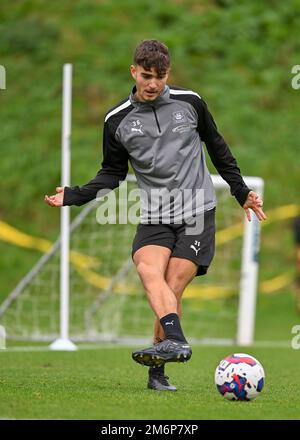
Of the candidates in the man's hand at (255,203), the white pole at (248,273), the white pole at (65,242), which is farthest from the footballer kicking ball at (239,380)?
the white pole at (248,273)

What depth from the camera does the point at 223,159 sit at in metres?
6.56

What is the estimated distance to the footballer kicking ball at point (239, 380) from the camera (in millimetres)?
5945

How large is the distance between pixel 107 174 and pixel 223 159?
78 centimetres

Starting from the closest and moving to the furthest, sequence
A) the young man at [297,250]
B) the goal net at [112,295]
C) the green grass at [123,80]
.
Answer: the goal net at [112,295]
the young man at [297,250]
the green grass at [123,80]

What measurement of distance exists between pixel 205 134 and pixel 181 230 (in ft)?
2.11

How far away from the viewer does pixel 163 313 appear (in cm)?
611

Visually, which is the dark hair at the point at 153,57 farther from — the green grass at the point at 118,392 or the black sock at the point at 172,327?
the green grass at the point at 118,392

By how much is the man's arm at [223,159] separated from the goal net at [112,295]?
4.22 metres

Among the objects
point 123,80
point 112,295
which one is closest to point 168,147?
point 112,295

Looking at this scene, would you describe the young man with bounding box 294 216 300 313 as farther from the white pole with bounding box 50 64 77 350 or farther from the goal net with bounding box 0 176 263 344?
the white pole with bounding box 50 64 77 350

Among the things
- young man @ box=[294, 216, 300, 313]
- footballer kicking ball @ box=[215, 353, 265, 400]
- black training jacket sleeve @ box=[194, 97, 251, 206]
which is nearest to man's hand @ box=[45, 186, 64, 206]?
black training jacket sleeve @ box=[194, 97, 251, 206]

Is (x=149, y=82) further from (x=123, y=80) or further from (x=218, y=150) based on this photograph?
(x=123, y=80)

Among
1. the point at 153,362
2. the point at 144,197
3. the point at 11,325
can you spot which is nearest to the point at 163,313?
the point at 153,362

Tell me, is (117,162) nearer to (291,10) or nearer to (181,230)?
(181,230)
